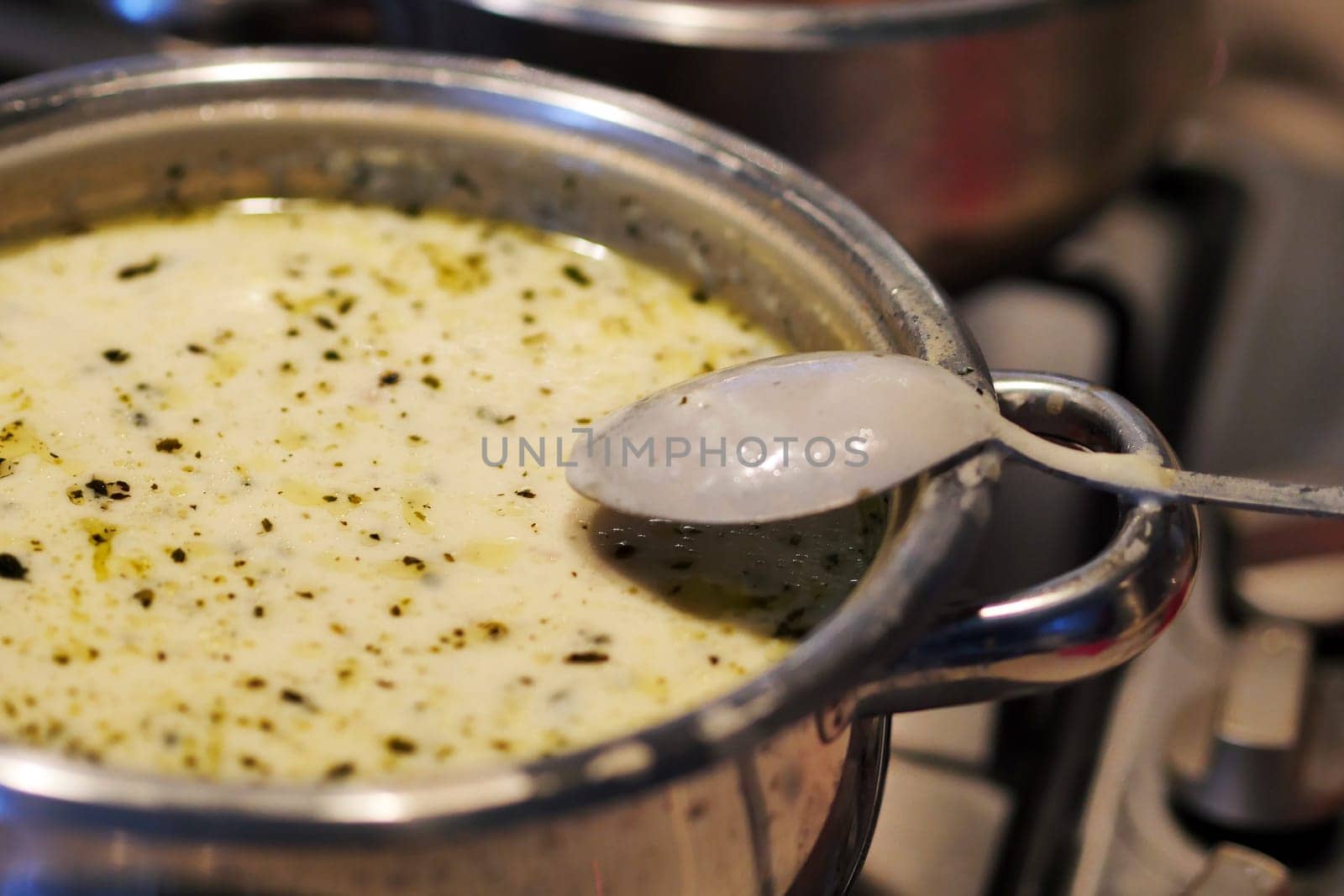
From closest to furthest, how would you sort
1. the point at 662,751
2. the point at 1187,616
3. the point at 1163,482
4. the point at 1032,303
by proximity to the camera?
the point at 662,751
the point at 1163,482
the point at 1187,616
the point at 1032,303

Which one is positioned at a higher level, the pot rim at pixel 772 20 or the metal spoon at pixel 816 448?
the pot rim at pixel 772 20

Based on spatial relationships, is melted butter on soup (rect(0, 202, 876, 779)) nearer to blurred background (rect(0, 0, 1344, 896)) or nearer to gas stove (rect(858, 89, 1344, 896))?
blurred background (rect(0, 0, 1344, 896))

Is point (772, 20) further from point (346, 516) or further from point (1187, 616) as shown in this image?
point (1187, 616)

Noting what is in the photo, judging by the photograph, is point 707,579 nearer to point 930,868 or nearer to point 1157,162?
point 930,868

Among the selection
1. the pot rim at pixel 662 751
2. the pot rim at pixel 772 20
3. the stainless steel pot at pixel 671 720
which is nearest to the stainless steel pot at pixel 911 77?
the pot rim at pixel 772 20

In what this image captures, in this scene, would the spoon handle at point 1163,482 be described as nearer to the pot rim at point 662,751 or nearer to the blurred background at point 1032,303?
the pot rim at point 662,751

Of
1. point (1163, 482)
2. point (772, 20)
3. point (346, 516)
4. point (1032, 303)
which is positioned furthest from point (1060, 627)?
point (1032, 303)
